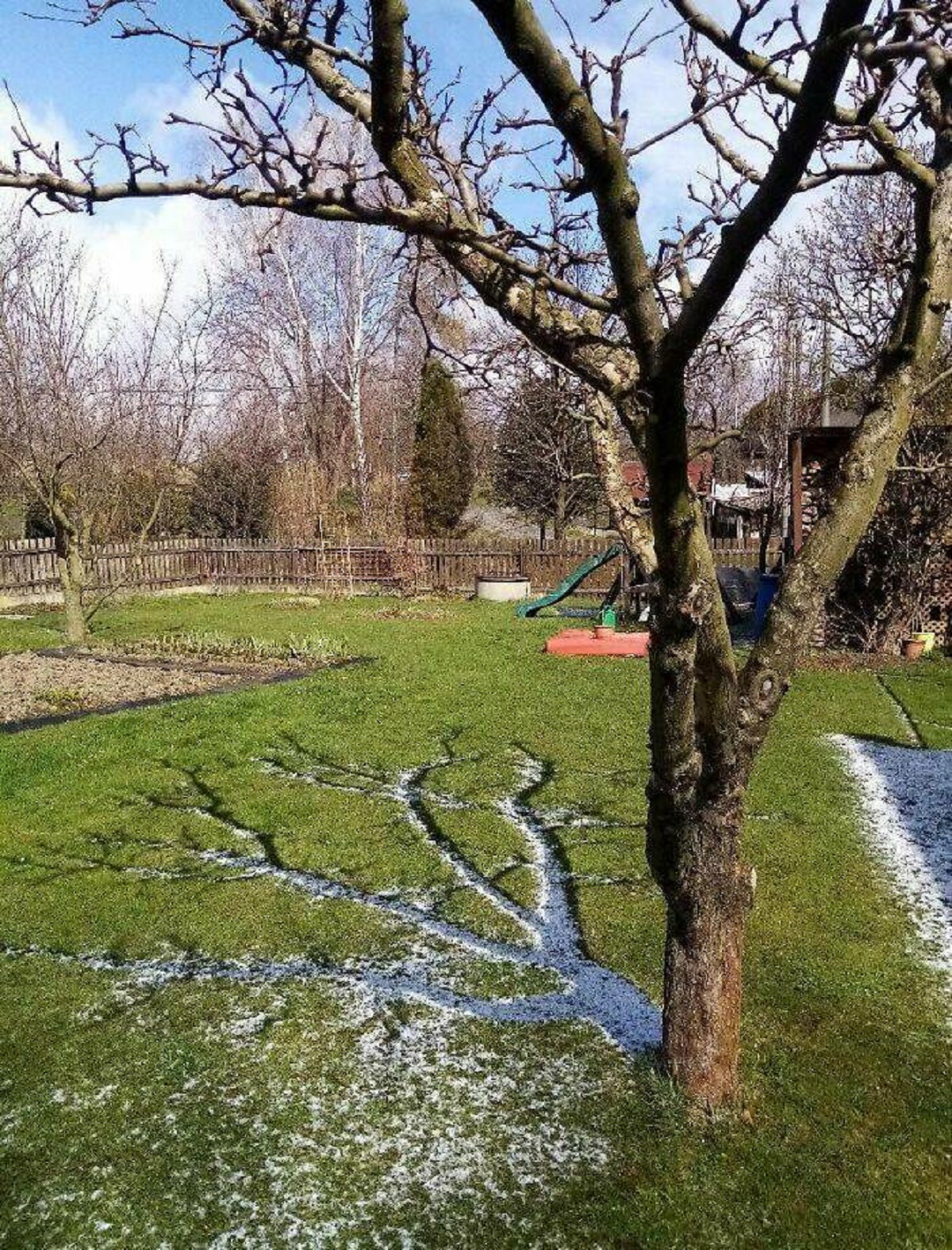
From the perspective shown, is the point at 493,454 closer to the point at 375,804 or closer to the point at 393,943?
the point at 375,804

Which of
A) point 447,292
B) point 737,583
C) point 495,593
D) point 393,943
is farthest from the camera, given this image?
point 495,593

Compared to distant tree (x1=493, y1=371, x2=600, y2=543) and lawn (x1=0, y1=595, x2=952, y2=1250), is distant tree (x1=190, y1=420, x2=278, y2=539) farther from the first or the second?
lawn (x1=0, y1=595, x2=952, y2=1250)

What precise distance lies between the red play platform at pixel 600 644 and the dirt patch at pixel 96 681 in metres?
3.07

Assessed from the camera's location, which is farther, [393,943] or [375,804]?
[375,804]

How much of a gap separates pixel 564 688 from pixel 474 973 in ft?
20.7

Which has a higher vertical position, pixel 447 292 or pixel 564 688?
pixel 447 292

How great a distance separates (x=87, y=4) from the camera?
2723mm

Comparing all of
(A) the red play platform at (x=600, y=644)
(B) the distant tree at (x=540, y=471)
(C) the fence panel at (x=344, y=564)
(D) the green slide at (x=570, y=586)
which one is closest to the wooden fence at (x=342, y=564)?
(C) the fence panel at (x=344, y=564)

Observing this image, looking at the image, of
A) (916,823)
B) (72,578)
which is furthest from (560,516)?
(916,823)

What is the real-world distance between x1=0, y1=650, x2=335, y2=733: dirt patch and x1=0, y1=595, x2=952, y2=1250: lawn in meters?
2.06

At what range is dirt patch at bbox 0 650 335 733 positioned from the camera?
9.25 m

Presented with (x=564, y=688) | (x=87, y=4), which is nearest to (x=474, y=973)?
(x=87, y=4)

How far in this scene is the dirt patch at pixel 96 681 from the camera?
9250 mm

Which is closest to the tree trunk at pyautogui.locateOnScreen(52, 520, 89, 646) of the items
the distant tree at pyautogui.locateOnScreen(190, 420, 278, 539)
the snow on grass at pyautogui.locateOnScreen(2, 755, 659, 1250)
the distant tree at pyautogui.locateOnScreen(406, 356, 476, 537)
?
the snow on grass at pyautogui.locateOnScreen(2, 755, 659, 1250)
